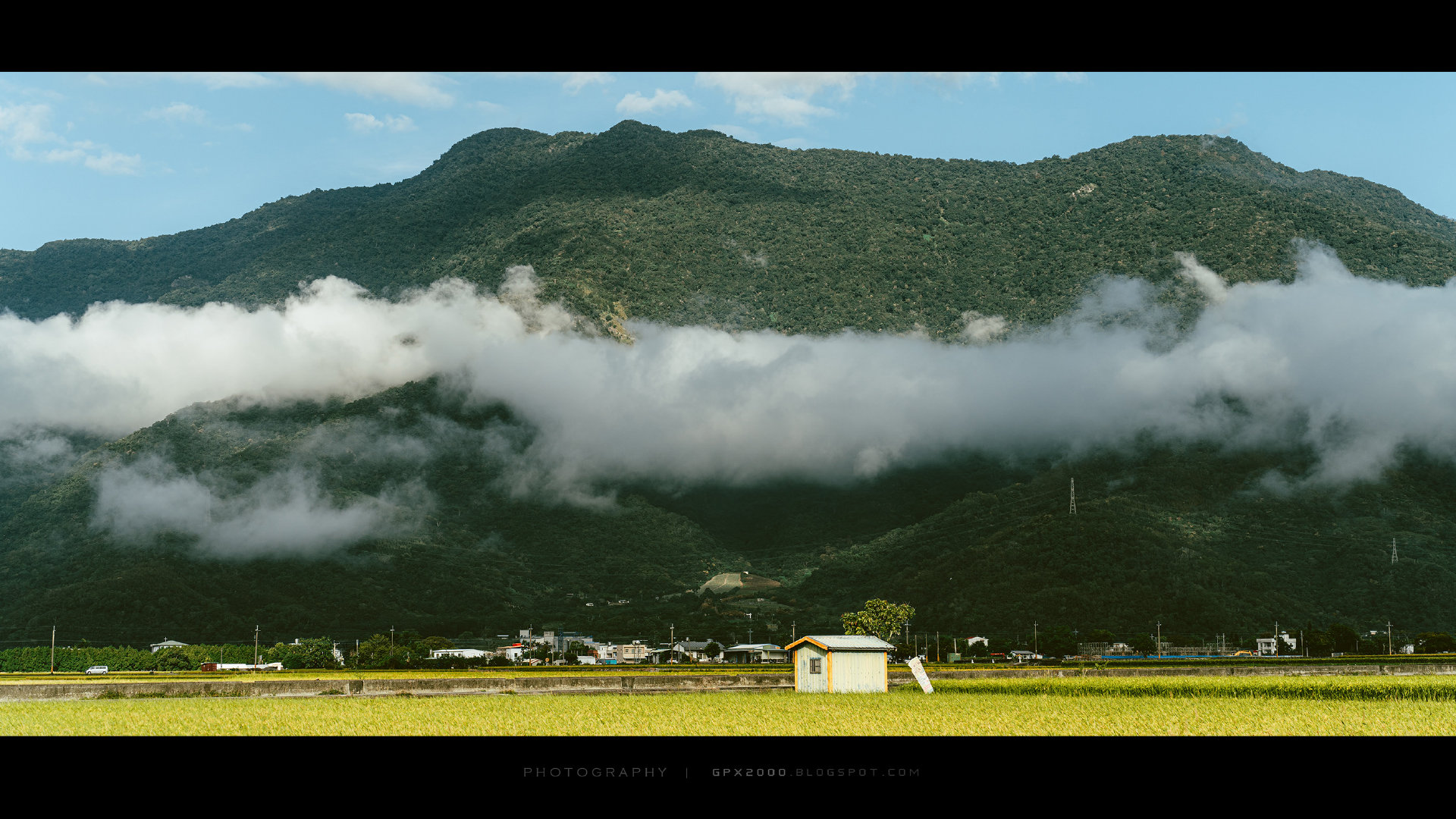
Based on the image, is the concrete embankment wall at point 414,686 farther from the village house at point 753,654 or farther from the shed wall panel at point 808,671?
the village house at point 753,654

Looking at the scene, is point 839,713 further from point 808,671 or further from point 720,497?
point 720,497

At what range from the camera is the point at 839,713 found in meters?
21.8

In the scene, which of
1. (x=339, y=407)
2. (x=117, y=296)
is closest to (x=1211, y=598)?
(x=339, y=407)

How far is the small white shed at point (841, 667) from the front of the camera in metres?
31.5

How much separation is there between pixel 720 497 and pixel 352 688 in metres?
143

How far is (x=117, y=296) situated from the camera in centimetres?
17375

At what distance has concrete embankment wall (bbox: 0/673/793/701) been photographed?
2883cm

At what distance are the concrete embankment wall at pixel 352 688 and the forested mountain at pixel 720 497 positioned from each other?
270ft

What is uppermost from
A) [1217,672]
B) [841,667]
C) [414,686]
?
[841,667]

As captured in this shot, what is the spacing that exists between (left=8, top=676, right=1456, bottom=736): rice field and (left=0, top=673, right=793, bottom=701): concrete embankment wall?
1.18 m

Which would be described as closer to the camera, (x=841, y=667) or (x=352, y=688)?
(x=352, y=688)

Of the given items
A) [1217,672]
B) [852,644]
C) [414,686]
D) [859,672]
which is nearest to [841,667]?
[859,672]

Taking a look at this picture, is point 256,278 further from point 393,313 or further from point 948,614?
point 948,614

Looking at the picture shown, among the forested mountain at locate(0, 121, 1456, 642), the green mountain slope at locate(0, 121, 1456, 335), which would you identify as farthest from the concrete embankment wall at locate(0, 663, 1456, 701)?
the green mountain slope at locate(0, 121, 1456, 335)
